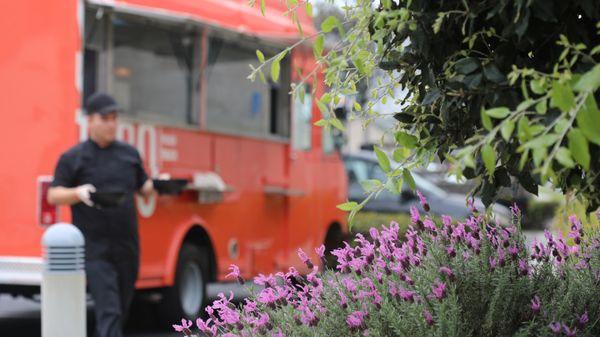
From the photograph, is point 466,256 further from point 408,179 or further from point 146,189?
point 146,189

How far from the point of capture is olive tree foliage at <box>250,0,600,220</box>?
7.07ft

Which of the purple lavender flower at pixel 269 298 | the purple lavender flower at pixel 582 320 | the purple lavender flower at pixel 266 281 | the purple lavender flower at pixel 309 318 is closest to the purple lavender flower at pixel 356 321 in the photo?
the purple lavender flower at pixel 309 318

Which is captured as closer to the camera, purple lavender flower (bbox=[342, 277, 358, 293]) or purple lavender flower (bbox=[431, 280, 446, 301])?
purple lavender flower (bbox=[431, 280, 446, 301])

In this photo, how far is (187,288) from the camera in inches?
396

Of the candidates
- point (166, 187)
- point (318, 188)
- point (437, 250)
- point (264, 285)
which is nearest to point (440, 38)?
point (437, 250)

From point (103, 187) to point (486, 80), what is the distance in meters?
4.77

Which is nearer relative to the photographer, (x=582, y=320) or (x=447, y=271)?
(x=582, y=320)

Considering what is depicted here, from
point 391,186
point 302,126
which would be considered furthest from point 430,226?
point 302,126

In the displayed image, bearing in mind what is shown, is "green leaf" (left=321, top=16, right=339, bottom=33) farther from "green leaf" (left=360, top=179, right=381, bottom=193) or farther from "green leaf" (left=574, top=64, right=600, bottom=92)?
"green leaf" (left=574, top=64, right=600, bottom=92)

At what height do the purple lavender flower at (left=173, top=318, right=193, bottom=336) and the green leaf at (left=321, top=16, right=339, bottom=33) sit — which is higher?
the green leaf at (left=321, top=16, right=339, bottom=33)

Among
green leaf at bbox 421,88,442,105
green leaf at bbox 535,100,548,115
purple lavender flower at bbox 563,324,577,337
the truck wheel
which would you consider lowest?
the truck wheel

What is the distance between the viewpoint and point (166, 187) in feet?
25.3

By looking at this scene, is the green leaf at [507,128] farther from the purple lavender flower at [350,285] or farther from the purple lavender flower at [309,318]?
the purple lavender flower at [350,285]

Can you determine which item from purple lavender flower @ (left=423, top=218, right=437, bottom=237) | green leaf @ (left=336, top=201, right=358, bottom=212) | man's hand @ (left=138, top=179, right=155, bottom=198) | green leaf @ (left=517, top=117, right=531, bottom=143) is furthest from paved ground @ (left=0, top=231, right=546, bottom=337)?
green leaf @ (left=517, top=117, right=531, bottom=143)
